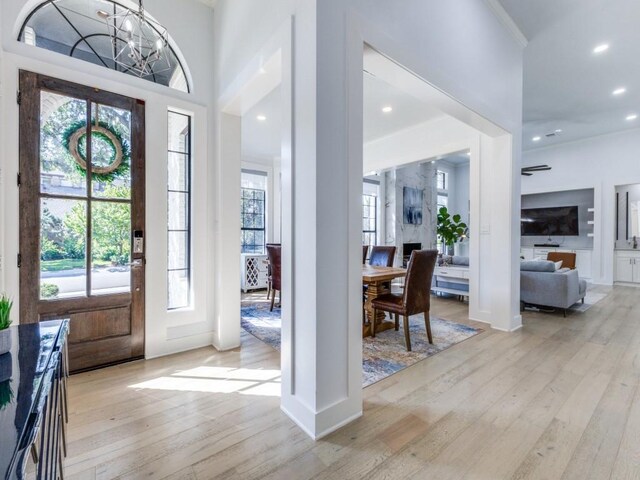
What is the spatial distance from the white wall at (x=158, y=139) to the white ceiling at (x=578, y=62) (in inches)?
129

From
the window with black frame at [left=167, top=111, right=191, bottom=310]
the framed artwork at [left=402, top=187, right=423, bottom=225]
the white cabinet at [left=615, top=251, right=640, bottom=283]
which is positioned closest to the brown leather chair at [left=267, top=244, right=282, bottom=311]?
the window with black frame at [left=167, top=111, right=191, bottom=310]

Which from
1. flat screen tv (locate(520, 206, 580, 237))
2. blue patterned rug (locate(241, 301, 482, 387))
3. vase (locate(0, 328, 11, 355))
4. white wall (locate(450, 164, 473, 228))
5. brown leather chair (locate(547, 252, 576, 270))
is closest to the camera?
vase (locate(0, 328, 11, 355))

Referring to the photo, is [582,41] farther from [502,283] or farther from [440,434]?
[440,434]

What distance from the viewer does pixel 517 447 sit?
1634 mm

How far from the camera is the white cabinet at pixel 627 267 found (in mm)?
6848

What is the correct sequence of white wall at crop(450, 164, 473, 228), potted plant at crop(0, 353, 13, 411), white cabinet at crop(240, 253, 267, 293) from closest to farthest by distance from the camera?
potted plant at crop(0, 353, 13, 411) < white cabinet at crop(240, 253, 267, 293) < white wall at crop(450, 164, 473, 228)

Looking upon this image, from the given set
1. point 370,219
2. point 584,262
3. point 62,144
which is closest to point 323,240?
point 62,144

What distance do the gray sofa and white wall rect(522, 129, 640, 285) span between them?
3547 mm

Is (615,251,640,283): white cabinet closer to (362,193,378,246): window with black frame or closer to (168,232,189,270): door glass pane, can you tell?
(362,193,378,246): window with black frame

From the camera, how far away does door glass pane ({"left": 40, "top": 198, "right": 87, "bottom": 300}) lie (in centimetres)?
231

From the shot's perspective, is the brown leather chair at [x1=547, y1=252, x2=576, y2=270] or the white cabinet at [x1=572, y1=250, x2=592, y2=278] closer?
the brown leather chair at [x1=547, y1=252, x2=576, y2=270]

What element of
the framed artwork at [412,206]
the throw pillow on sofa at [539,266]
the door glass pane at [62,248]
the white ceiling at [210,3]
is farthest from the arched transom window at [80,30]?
the framed artwork at [412,206]

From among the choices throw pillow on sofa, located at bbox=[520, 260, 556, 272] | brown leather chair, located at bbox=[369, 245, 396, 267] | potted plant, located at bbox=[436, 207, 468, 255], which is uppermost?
potted plant, located at bbox=[436, 207, 468, 255]

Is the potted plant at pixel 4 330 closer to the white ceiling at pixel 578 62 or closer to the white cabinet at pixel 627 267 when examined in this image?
the white ceiling at pixel 578 62
